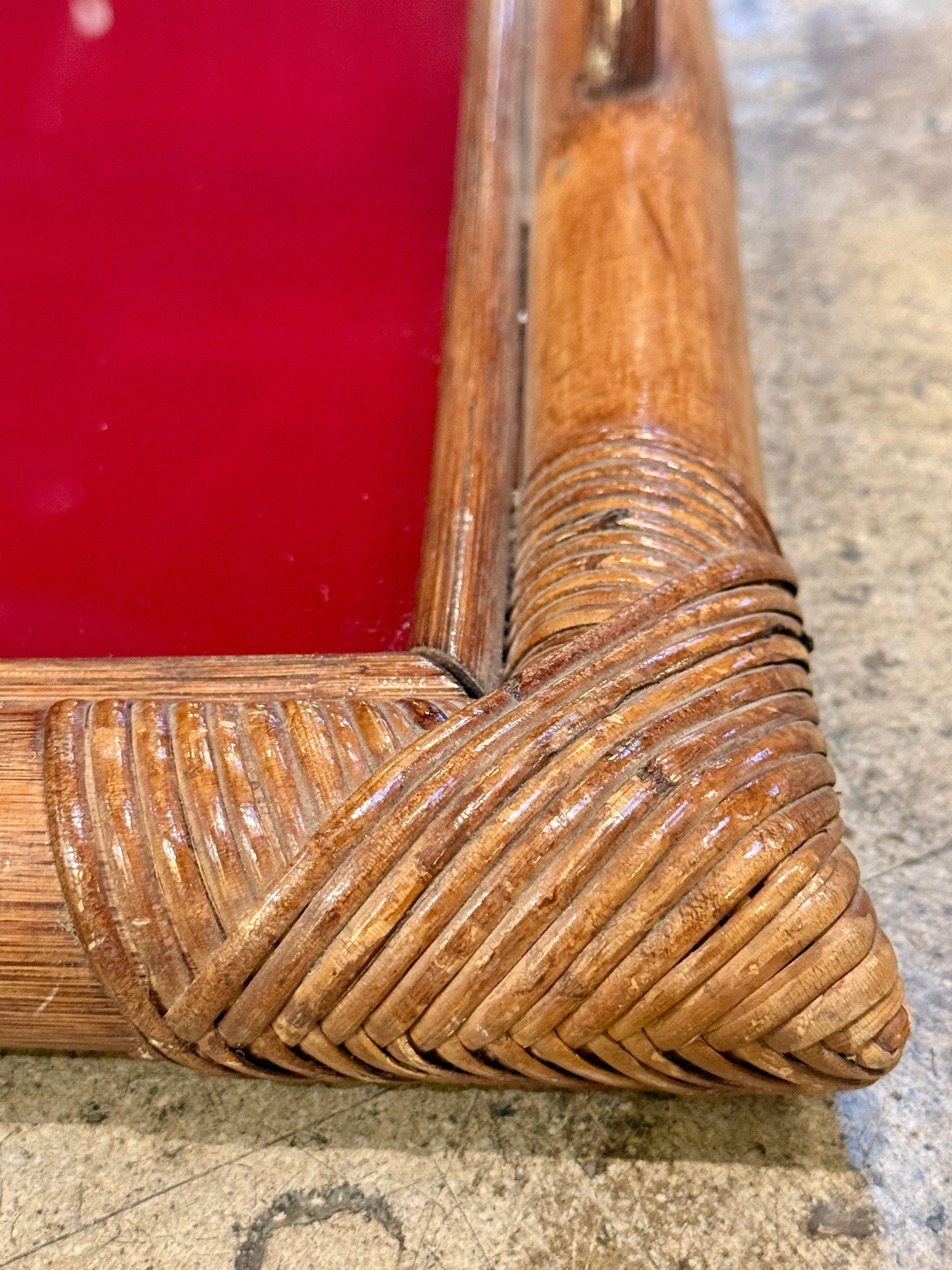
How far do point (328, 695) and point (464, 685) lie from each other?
0.36 ft

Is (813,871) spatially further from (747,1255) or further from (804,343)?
(804,343)

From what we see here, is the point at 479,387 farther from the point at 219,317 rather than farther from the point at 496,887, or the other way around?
the point at 496,887

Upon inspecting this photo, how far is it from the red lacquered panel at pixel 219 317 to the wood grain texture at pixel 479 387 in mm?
66

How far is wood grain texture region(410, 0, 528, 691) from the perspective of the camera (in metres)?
0.97

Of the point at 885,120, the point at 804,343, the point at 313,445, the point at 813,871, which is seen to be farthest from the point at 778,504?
the point at 885,120

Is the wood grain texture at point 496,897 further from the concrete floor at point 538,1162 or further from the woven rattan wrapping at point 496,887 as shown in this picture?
the concrete floor at point 538,1162

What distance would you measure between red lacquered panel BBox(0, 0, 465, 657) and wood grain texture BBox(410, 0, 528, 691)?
0.07 m

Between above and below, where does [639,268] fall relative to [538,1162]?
above

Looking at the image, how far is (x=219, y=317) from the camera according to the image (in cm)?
134

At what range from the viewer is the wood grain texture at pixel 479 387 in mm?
970

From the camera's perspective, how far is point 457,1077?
0.80 metres

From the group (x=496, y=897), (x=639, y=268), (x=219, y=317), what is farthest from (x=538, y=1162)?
(x=219, y=317)

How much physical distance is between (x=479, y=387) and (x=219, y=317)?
14.9 inches

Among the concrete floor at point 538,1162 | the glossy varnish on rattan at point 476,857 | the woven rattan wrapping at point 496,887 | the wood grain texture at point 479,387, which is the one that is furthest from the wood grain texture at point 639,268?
the concrete floor at point 538,1162
